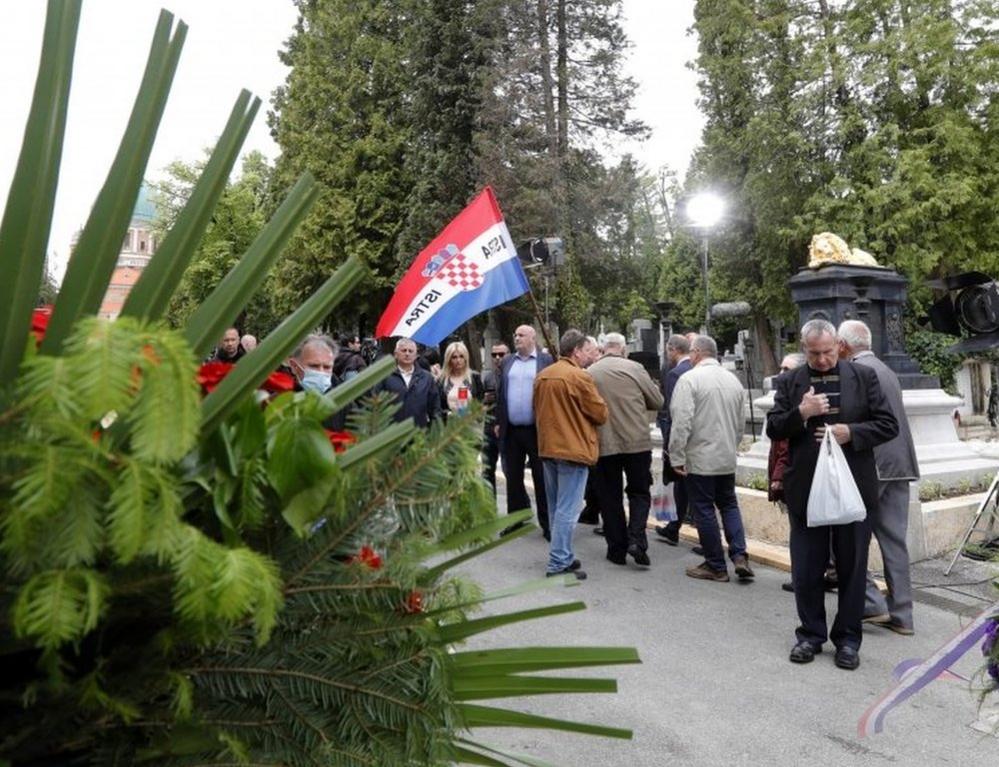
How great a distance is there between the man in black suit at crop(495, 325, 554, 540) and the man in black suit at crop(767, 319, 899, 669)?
302cm

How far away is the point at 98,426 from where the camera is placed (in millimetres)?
701

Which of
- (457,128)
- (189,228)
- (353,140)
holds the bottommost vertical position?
(189,228)

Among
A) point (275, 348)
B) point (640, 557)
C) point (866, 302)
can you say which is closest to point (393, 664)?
point (275, 348)

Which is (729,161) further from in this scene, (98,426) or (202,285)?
(98,426)

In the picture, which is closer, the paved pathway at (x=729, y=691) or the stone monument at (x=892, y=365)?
the paved pathway at (x=729, y=691)

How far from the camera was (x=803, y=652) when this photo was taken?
15.5 ft

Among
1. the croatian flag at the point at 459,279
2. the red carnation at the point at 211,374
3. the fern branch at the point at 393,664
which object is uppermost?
the croatian flag at the point at 459,279

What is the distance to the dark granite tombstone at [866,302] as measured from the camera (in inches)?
371

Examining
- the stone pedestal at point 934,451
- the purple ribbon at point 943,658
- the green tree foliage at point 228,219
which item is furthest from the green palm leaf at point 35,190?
the green tree foliage at point 228,219

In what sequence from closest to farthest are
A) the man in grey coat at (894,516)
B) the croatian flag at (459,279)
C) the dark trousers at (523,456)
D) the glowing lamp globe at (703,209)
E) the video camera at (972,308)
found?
the man in grey coat at (894,516)
the video camera at (972,308)
the croatian flag at (459,279)
the dark trousers at (523,456)
the glowing lamp globe at (703,209)

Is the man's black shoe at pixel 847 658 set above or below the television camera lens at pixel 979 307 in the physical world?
below

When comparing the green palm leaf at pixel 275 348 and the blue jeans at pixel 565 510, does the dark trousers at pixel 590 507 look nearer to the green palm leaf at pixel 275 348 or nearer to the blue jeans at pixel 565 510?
the blue jeans at pixel 565 510

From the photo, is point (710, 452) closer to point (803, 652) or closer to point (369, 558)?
point (803, 652)

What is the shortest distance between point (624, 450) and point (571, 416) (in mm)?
709
